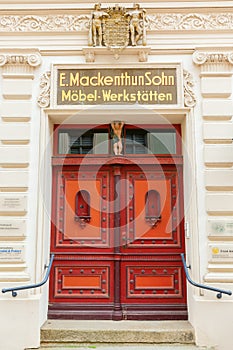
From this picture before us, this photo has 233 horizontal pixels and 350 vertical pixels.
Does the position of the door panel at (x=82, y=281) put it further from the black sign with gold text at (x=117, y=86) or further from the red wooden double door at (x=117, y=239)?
the black sign with gold text at (x=117, y=86)

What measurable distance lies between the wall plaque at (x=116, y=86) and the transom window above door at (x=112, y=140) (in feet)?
1.73

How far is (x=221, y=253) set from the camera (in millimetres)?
5590

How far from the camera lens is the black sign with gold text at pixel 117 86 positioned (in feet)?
20.1

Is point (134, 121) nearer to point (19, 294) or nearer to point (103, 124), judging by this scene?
point (103, 124)

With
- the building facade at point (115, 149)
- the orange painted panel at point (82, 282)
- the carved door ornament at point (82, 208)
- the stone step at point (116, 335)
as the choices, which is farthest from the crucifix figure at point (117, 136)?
the stone step at point (116, 335)

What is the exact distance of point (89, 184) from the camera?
631 centimetres

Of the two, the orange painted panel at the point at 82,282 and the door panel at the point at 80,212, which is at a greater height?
the door panel at the point at 80,212

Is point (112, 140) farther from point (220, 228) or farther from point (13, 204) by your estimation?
point (220, 228)

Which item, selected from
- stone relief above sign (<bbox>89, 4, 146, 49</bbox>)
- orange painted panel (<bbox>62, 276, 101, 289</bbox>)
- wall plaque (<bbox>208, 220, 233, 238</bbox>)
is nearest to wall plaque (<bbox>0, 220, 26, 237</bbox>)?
orange painted panel (<bbox>62, 276, 101, 289</bbox>)

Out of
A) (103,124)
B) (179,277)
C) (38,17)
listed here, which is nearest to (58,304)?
(179,277)

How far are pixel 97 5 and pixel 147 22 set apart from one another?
2.95 ft

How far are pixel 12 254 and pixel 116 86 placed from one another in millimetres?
3233

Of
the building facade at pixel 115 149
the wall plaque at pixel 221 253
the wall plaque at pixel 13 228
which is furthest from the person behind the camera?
the building facade at pixel 115 149

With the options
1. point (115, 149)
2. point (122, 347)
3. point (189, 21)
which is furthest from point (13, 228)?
point (189, 21)
